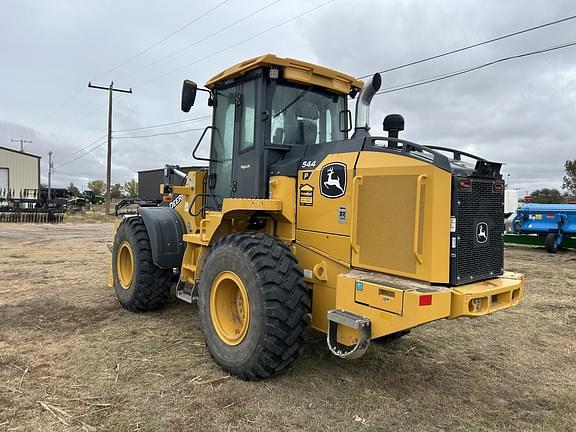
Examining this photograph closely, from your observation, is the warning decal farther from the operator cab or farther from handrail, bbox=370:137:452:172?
handrail, bbox=370:137:452:172

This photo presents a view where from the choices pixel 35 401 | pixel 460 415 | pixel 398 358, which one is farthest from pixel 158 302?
pixel 460 415

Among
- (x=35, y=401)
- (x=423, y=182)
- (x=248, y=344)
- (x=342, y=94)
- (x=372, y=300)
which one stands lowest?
(x=35, y=401)

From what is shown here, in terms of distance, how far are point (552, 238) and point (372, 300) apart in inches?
529

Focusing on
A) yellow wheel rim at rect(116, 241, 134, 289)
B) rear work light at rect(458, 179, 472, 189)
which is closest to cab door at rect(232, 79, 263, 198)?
rear work light at rect(458, 179, 472, 189)

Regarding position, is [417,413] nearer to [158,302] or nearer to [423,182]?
[423,182]

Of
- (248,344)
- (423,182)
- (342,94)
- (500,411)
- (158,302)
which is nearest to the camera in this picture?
(423,182)

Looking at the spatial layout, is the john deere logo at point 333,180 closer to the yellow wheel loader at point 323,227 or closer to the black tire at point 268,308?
the yellow wheel loader at point 323,227

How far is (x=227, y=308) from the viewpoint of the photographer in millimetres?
4629

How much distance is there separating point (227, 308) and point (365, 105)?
2.40 metres

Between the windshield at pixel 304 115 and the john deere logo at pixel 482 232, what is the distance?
6.32ft

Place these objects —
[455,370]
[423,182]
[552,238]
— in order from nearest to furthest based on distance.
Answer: [423,182] → [455,370] → [552,238]

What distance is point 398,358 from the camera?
487cm

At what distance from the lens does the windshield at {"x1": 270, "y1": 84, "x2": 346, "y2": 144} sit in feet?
16.0

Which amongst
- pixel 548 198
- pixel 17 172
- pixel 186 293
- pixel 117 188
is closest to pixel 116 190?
pixel 117 188
